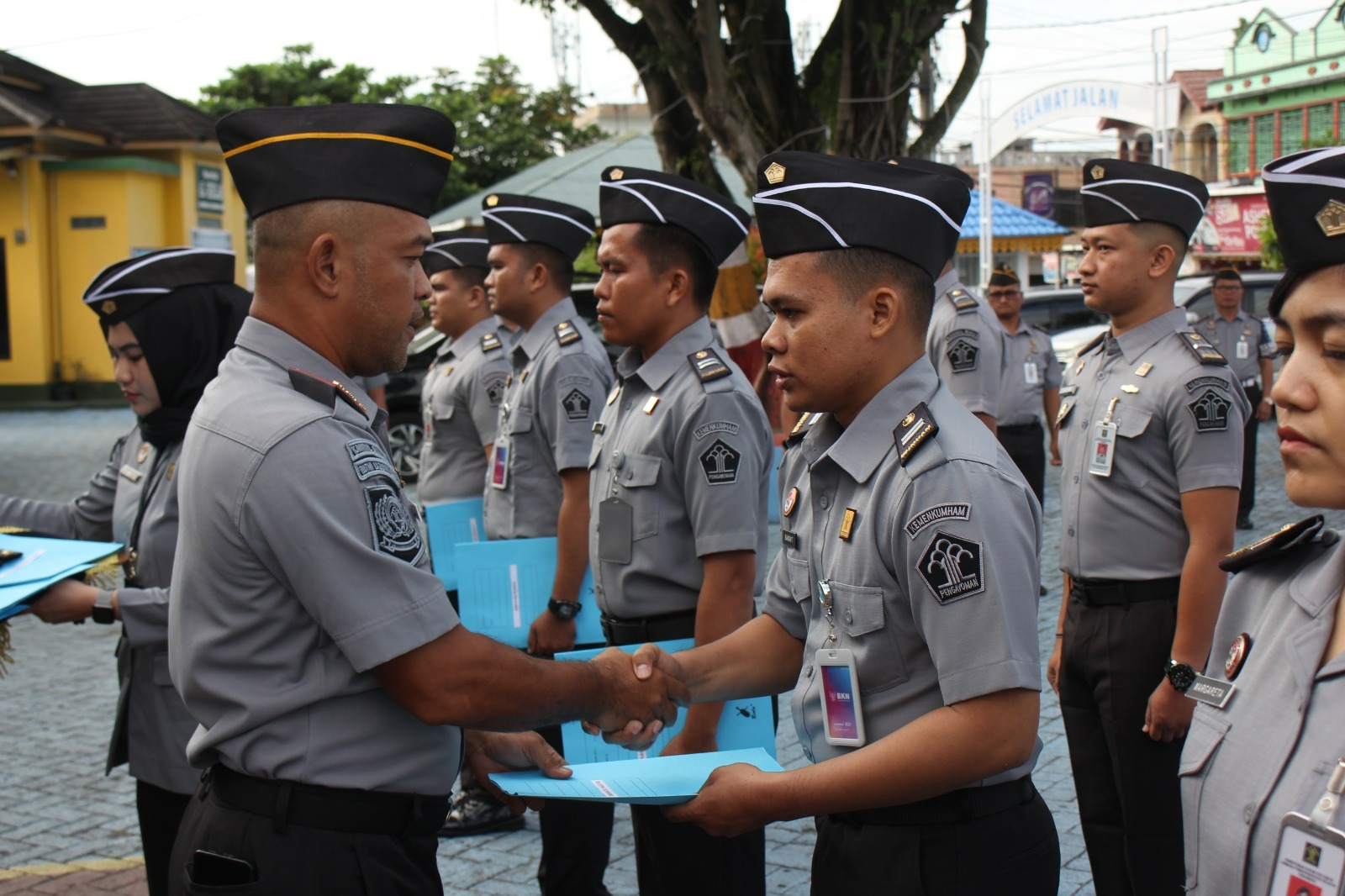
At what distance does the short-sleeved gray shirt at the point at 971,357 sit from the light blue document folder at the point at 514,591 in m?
3.32

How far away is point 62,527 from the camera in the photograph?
12.5 feet

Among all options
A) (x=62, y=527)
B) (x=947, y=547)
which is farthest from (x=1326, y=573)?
(x=62, y=527)

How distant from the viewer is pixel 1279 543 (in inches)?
71.1

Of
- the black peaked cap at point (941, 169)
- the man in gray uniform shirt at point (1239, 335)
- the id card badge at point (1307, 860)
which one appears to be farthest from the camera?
the man in gray uniform shirt at point (1239, 335)

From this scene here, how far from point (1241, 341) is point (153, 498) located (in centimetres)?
1099

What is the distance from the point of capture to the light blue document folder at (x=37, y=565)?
9.81ft

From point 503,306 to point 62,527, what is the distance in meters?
2.13

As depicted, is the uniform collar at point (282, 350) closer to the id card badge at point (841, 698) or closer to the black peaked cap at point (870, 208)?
the black peaked cap at point (870, 208)

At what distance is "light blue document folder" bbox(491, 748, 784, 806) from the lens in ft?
7.34

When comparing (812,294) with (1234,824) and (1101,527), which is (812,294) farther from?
(1101,527)

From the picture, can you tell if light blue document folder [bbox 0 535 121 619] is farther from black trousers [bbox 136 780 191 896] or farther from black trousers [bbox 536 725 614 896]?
black trousers [bbox 536 725 614 896]

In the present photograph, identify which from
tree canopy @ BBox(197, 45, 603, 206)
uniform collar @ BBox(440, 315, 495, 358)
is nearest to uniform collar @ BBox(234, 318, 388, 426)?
uniform collar @ BBox(440, 315, 495, 358)

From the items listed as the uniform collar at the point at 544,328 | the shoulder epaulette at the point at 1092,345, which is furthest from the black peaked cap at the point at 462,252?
the shoulder epaulette at the point at 1092,345

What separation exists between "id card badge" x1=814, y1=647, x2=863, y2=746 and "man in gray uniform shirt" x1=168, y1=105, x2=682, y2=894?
517mm
